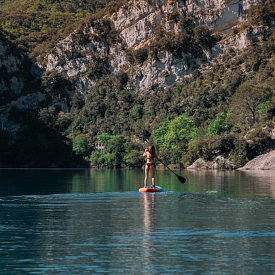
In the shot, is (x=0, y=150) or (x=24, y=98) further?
(x=24, y=98)

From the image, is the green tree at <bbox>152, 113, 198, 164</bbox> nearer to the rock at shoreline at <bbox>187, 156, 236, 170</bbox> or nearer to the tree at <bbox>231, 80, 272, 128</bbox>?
the rock at shoreline at <bbox>187, 156, 236, 170</bbox>

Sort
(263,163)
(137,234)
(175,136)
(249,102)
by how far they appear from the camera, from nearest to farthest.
Answer: (137,234), (263,163), (249,102), (175,136)

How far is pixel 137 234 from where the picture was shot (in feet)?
129

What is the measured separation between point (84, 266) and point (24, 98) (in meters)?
165

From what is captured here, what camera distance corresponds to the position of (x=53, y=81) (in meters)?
197

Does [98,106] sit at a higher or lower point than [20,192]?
higher

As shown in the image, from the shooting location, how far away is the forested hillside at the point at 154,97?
543ft

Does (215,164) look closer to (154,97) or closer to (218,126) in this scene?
(218,126)

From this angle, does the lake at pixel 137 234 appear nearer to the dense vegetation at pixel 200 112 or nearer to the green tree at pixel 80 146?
the dense vegetation at pixel 200 112

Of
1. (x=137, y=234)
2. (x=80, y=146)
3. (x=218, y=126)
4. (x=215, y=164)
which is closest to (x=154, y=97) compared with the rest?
(x=80, y=146)

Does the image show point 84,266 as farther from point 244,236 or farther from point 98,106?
point 98,106

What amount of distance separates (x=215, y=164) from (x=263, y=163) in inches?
361

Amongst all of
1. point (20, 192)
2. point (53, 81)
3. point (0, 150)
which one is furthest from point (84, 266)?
point (53, 81)

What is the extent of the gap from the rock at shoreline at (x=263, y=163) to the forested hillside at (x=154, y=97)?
32.9 feet
